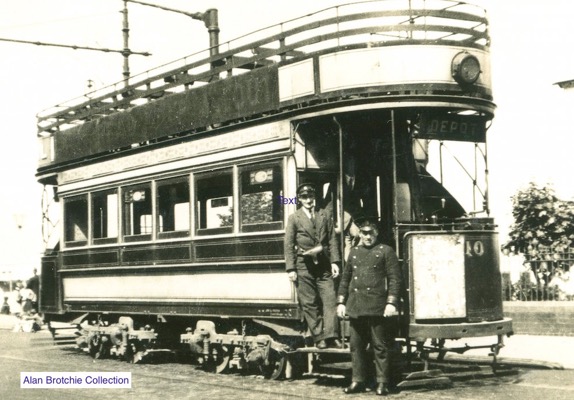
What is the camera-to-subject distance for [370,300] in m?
9.41

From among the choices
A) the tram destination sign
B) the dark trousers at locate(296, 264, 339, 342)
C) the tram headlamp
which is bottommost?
Answer: the dark trousers at locate(296, 264, 339, 342)

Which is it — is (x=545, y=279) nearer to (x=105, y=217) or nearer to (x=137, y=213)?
(x=137, y=213)

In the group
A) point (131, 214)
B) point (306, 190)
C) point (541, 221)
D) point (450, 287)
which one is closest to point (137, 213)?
point (131, 214)

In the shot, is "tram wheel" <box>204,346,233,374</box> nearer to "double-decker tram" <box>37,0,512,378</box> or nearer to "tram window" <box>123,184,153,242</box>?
"double-decker tram" <box>37,0,512,378</box>

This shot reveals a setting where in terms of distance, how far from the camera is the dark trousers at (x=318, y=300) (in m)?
10.1

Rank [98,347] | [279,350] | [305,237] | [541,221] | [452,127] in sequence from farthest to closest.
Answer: [541,221] → [98,347] → [279,350] → [452,127] → [305,237]

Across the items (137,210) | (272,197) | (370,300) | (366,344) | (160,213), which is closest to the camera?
(370,300)

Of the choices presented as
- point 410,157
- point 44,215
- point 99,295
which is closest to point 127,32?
point 44,215

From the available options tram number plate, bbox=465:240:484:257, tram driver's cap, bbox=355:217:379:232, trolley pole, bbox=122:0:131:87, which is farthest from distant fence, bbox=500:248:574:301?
trolley pole, bbox=122:0:131:87

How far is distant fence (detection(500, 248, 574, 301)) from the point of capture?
15281mm

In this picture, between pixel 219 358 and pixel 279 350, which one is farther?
pixel 219 358
